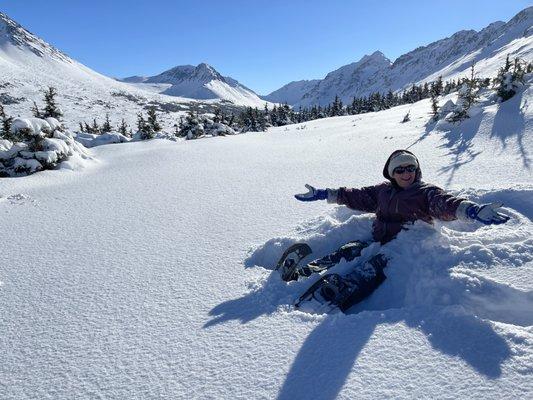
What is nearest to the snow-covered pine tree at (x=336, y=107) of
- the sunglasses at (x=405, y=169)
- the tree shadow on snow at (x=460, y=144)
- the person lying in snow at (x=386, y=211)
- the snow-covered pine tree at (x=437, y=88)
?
the snow-covered pine tree at (x=437, y=88)

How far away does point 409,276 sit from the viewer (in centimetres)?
299

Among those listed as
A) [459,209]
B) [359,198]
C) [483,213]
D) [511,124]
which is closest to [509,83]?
[511,124]

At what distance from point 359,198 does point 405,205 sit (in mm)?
679

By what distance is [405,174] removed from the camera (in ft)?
12.1

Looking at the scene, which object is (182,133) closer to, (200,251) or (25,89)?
(200,251)

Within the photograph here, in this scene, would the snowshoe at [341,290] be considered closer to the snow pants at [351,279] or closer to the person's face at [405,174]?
the snow pants at [351,279]

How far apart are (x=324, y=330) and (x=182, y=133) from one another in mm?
26620

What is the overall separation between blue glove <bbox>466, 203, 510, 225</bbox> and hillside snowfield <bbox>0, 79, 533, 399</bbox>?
34 centimetres

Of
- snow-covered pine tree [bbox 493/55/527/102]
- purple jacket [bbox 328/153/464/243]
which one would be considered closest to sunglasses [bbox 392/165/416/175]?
purple jacket [bbox 328/153/464/243]

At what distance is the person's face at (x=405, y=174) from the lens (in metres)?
3.71

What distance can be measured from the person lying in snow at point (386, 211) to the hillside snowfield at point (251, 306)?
0.13 m

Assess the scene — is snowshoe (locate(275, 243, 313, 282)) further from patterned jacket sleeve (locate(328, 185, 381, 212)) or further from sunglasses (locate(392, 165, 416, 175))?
sunglasses (locate(392, 165, 416, 175))

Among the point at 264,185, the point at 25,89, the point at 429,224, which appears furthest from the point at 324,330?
the point at 25,89

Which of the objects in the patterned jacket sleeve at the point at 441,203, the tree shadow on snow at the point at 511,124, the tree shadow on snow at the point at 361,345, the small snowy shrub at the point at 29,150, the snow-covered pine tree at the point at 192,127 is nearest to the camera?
the tree shadow on snow at the point at 361,345
